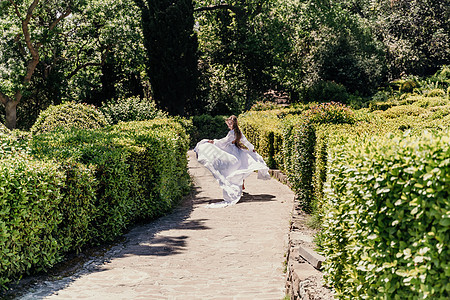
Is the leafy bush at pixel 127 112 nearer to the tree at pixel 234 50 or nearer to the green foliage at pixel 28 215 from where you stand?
the tree at pixel 234 50

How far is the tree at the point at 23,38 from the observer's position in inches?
845

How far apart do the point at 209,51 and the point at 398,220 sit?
31068mm

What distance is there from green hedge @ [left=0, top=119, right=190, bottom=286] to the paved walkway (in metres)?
0.39

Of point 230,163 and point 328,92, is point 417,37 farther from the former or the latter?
point 230,163

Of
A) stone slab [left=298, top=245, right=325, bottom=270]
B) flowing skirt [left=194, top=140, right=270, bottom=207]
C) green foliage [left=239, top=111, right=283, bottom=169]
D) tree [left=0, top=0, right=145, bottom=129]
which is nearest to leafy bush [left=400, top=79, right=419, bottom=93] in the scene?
green foliage [left=239, top=111, right=283, bottom=169]

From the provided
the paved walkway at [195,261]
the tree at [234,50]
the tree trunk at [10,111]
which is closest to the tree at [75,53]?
the tree trunk at [10,111]

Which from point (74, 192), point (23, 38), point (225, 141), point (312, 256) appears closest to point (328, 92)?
point (225, 141)

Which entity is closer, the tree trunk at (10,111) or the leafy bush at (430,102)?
the leafy bush at (430,102)

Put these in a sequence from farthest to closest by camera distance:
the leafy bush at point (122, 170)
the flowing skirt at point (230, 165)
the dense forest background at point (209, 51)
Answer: the dense forest background at point (209, 51), the flowing skirt at point (230, 165), the leafy bush at point (122, 170)

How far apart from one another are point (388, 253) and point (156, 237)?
6.00 meters

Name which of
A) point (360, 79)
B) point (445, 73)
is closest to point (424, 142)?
point (360, 79)

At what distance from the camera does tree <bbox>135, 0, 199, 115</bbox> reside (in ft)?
89.2

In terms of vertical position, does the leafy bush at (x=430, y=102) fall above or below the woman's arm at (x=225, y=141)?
above

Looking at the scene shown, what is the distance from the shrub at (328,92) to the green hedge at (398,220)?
2209 centimetres
